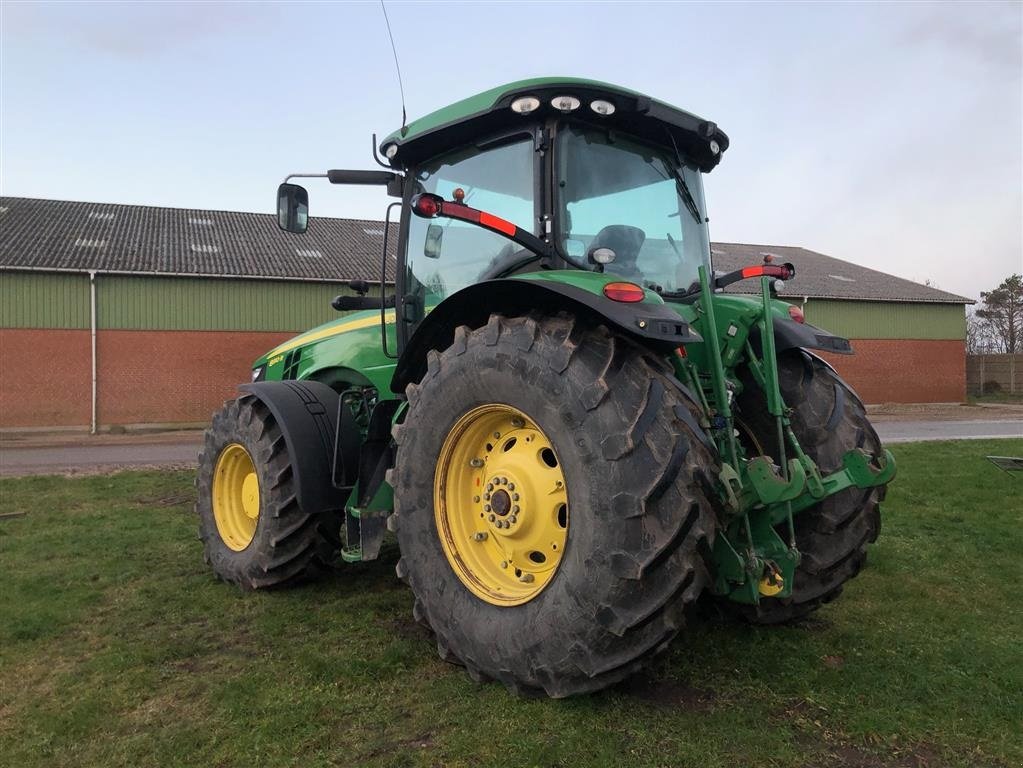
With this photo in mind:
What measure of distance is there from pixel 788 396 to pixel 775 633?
1164 mm

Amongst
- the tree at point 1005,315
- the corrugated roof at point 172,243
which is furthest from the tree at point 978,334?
the corrugated roof at point 172,243

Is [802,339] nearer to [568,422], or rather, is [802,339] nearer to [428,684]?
[568,422]

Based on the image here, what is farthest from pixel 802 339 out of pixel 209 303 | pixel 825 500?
pixel 209 303

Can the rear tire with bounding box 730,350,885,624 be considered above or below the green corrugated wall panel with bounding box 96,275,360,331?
below

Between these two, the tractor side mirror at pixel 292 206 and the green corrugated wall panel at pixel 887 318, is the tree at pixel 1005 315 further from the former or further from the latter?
the tractor side mirror at pixel 292 206

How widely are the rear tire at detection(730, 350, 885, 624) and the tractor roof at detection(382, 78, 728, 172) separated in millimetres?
1227

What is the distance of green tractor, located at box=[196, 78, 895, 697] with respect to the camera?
259 centimetres

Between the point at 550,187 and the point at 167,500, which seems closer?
the point at 550,187

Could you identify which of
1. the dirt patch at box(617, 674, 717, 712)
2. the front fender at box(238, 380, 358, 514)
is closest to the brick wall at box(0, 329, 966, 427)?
the front fender at box(238, 380, 358, 514)

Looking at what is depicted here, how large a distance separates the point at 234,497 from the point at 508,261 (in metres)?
2.75

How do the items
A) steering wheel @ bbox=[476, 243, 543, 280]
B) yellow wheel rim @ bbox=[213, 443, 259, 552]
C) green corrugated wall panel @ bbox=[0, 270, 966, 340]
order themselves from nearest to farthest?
steering wheel @ bbox=[476, 243, 543, 280]
yellow wheel rim @ bbox=[213, 443, 259, 552]
green corrugated wall panel @ bbox=[0, 270, 966, 340]

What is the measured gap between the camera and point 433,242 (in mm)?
4121

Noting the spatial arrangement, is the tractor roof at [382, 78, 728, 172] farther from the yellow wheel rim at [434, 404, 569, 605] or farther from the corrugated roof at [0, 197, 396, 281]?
the corrugated roof at [0, 197, 396, 281]

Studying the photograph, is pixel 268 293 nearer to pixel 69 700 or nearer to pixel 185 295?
pixel 185 295
